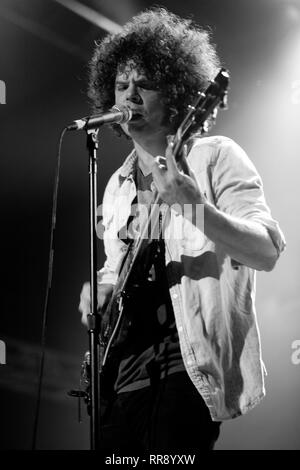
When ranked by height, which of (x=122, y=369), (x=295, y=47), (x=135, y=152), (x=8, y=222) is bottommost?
(x=122, y=369)

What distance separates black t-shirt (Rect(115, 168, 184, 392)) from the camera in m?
2.04

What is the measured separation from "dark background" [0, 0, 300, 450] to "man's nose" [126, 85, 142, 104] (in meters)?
1.34

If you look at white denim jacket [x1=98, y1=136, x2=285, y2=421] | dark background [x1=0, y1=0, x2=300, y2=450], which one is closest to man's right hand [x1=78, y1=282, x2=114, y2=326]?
white denim jacket [x1=98, y1=136, x2=285, y2=421]

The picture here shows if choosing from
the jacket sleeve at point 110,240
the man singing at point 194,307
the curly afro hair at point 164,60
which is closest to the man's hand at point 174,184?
the man singing at point 194,307

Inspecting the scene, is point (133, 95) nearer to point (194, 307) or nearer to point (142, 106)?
point (142, 106)

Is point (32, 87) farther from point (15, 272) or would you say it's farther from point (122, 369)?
point (122, 369)

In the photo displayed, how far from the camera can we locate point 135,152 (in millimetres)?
2639

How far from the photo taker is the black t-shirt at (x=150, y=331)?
2037 mm

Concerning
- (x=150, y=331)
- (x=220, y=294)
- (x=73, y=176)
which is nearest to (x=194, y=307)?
(x=220, y=294)

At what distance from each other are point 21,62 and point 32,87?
0.52ft

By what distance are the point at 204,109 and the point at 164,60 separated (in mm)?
967

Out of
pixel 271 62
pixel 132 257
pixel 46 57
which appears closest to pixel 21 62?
pixel 46 57

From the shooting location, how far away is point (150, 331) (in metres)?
2.10
